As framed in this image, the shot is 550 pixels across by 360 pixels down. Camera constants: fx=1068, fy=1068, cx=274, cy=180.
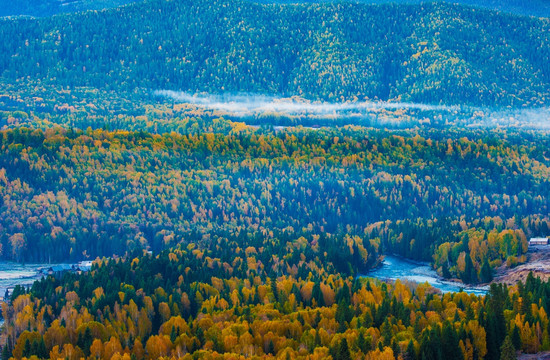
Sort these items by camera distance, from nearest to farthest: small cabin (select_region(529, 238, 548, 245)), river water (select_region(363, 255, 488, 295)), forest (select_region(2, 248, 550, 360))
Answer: forest (select_region(2, 248, 550, 360)), river water (select_region(363, 255, 488, 295)), small cabin (select_region(529, 238, 548, 245))

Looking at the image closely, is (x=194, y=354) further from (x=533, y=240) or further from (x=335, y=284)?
(x=533, y=240)

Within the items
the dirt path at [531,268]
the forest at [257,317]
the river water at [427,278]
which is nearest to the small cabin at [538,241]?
the dirt path at [531,268]

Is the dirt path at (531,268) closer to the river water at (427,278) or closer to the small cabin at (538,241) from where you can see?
the small cabin at (538,241)

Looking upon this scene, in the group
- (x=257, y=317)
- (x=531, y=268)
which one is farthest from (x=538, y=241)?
(x=257, y=317)

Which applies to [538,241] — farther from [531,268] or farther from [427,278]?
[531,268]

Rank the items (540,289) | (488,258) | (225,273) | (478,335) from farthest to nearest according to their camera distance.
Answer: (488,258), (225,273), (540,289), (478,335)

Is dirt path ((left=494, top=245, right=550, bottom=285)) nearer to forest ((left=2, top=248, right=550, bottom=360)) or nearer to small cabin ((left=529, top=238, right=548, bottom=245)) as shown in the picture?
small cabin ((left=529, top=238, right=548, bottom=245))

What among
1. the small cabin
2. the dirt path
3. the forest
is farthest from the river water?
the small cabin

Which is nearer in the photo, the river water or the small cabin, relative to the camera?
the river water

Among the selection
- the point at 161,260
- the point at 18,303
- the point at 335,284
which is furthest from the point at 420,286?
the point at 18,303
